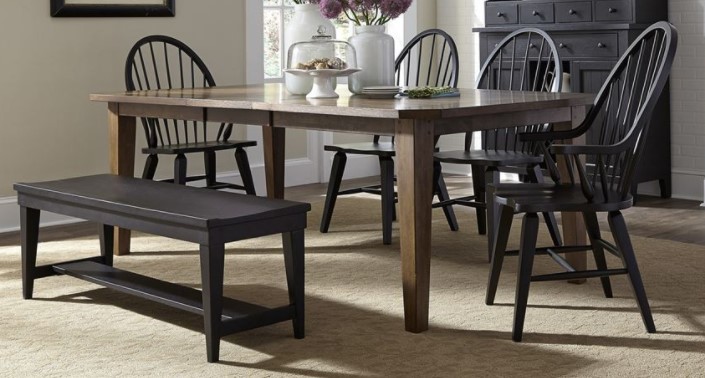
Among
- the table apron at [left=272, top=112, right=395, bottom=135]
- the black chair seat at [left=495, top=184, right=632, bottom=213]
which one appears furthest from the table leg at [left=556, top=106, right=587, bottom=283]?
the table apron at [left=272, top=112, right=395, bottom=135]

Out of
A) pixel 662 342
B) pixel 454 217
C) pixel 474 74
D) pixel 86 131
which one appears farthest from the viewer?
pixel 474 74

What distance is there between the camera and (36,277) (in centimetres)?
368

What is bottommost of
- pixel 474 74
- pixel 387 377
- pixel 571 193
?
pixel 387 377

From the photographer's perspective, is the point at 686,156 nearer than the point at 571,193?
No

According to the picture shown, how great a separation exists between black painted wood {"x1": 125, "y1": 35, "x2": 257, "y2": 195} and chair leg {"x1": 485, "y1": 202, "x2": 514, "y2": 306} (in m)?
1.19

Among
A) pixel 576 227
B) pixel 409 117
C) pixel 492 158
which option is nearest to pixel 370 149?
pixel 492 158

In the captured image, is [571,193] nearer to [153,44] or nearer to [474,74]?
[153,44]

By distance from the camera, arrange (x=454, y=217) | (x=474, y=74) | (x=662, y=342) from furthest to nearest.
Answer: (x=474, y=74)
(x=454, y=217)
(x=662, y=342)

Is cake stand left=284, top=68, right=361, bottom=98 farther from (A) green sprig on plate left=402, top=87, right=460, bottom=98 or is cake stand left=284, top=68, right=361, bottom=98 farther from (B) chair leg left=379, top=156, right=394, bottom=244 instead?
(B) chair leg left=379, top=156, right=394, bottom=244

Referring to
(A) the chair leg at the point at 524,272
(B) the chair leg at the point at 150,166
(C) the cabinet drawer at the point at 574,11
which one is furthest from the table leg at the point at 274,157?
(A) the chair leg at the point at 524,272

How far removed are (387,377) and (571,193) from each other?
932mm

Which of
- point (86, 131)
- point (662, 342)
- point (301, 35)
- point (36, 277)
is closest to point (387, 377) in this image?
point (662, 342)

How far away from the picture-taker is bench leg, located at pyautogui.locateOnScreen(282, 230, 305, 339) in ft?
10.2

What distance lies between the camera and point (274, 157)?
4816mm
